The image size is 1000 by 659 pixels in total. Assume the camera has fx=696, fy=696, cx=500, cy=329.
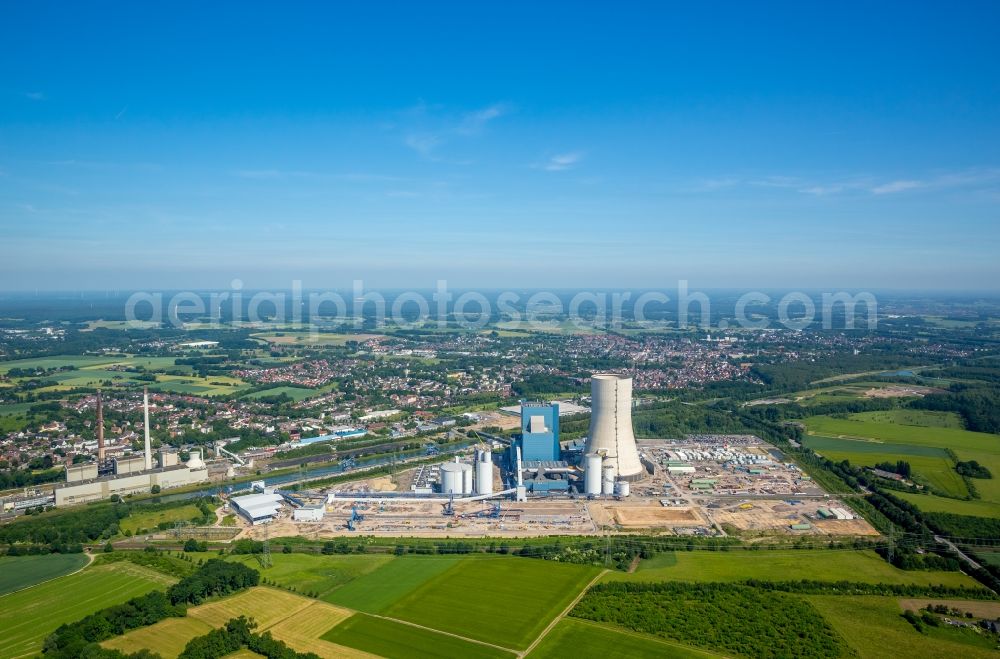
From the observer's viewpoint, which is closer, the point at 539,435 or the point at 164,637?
the point at 164,637

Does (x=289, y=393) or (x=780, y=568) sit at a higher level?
(x=289, y=393)

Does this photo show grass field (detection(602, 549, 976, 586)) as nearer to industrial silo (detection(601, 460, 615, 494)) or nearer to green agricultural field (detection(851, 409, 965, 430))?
industrial silo (detection(601, 460, 615, 494))

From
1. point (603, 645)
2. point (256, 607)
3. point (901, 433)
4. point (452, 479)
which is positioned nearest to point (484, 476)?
point (452, 479)

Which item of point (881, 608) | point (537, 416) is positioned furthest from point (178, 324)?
point (881, 608)

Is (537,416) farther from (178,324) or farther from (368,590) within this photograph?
(178,324)

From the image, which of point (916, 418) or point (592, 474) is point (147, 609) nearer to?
point (592, 474)

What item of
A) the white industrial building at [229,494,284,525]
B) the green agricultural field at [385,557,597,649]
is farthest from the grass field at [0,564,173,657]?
the green agricultural field at [385,557,597,649]
